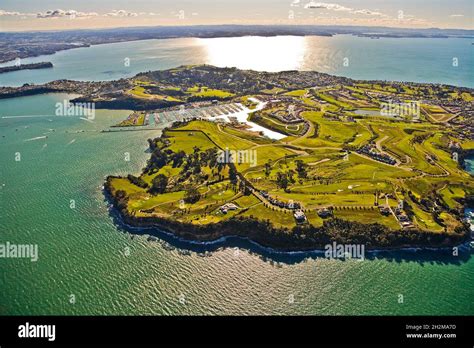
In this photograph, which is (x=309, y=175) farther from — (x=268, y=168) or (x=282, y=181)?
(x=268, y=168)

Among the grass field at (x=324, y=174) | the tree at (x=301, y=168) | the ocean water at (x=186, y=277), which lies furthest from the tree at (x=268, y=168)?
the ocean water at (x=186, y=277)

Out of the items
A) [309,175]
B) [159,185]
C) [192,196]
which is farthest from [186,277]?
[309,175]

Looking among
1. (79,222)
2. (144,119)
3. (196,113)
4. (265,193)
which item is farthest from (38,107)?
(265,193)

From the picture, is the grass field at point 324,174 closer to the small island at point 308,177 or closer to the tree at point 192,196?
the small island at point 308,177

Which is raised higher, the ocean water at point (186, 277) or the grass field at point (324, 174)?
the grass field at point (324, 174)

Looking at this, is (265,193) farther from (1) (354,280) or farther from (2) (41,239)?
(2) (41,239)

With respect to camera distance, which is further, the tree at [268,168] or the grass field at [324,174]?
the tree at [268,168]
